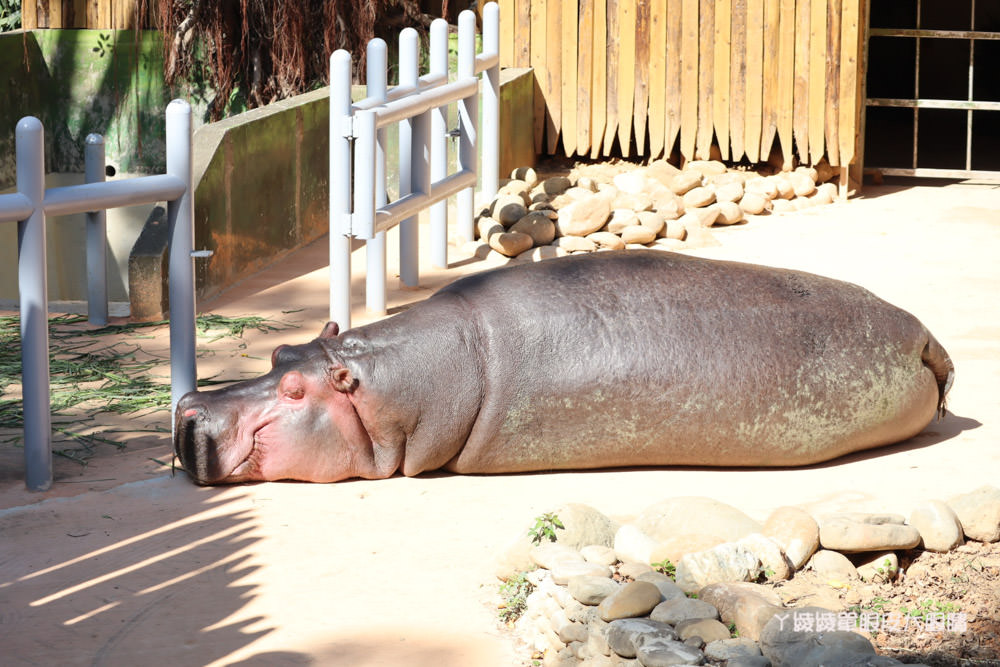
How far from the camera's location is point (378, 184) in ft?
21.8

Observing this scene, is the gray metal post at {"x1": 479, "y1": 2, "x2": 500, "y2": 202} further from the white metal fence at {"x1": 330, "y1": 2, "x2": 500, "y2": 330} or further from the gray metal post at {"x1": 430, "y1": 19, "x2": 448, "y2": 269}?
the gray metal post at {"x1": 430, "y1": 19, "x2": 448, "y2": 269}

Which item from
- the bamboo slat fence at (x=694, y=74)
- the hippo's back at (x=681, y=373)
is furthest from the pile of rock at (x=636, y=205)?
the hippo's back at (x=681, y=373)

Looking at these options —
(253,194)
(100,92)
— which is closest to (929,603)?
(253,194)

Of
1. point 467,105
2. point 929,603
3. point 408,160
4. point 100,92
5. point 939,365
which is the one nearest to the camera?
point 929,603

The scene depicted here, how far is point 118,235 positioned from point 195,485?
6.47m

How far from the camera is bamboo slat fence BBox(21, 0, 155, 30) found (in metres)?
11.1

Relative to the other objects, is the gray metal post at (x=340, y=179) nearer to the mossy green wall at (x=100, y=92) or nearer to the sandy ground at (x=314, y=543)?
the sandy ground at (x=314, y=543)

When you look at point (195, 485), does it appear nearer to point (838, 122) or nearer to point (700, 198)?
point (700, 198)

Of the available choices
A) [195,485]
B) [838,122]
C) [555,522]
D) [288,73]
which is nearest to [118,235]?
[288,73]

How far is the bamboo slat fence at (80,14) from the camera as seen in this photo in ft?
36.5

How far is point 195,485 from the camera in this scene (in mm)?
4461

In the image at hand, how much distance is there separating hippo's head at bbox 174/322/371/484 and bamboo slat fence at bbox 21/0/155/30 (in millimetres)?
7474

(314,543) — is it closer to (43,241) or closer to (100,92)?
(43,241)

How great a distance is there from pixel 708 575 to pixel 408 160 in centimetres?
395
